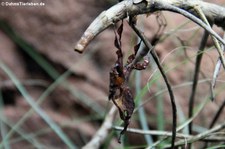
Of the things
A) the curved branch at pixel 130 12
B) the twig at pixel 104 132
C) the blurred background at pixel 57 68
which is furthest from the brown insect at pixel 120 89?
the blurred background at pixel 57 68

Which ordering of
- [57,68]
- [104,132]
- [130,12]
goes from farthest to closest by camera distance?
[57,68]
[104,132]
[130,12]

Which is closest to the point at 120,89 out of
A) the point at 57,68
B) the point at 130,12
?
the point at 130,12

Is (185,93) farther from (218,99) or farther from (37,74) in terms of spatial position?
(37,74)

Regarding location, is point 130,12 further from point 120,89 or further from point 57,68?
point 57,68

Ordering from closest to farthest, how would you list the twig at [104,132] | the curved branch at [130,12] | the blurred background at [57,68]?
the curved branch at [130,12], the twig at [104,132], the blurred background at [57,68]

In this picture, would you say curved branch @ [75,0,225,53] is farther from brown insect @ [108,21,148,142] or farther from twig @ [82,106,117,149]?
twig @ [82,106,117,149]

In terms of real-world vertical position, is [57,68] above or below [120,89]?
below

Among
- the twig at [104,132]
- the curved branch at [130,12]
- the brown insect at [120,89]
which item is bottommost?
the twig at [104,132]

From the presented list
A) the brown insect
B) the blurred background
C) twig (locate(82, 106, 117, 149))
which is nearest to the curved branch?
the brown insect

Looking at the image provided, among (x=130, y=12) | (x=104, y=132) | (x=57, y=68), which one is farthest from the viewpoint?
(x=57, y=68)

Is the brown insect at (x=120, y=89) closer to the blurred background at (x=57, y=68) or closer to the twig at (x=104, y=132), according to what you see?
the twig at (x=104, y=132)

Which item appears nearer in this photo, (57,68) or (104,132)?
(104,132)

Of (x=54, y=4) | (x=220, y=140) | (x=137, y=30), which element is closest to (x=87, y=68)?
(x=54, y=4)
